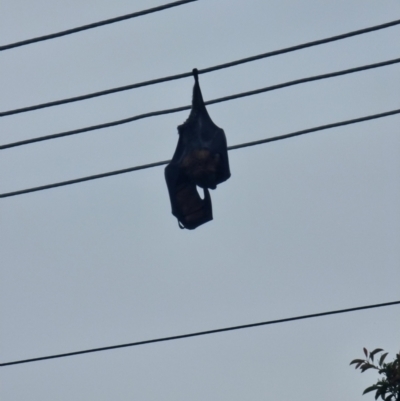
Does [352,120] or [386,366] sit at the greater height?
[352,120]

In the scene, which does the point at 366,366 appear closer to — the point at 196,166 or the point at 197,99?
the point at 196,166

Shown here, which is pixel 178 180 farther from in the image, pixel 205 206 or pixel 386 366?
pixel 386 366

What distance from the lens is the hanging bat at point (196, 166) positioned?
1327cm

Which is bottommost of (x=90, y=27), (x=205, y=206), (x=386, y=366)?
(x=386, y=366)

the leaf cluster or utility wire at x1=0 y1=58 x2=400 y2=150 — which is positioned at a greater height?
utility wire at x1=0 y1=58 x2=400 y2=150

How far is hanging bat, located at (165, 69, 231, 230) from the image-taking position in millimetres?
13273

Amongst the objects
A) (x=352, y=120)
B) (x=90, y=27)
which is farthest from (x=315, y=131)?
(x=90, y=27)

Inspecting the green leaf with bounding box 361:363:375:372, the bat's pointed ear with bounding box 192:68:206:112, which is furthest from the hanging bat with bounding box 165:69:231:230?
the green leaf with bounding box 361:363:375:372

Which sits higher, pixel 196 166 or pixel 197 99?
pixel 197 99

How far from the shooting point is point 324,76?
41.0ft

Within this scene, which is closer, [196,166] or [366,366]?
[366,366]

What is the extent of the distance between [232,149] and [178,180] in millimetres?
661

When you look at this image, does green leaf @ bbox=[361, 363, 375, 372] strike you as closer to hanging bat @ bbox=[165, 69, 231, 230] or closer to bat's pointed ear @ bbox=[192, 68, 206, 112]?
hanging bat @ bbox=[165, 69, 231, 230]

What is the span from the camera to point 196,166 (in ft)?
43.5
